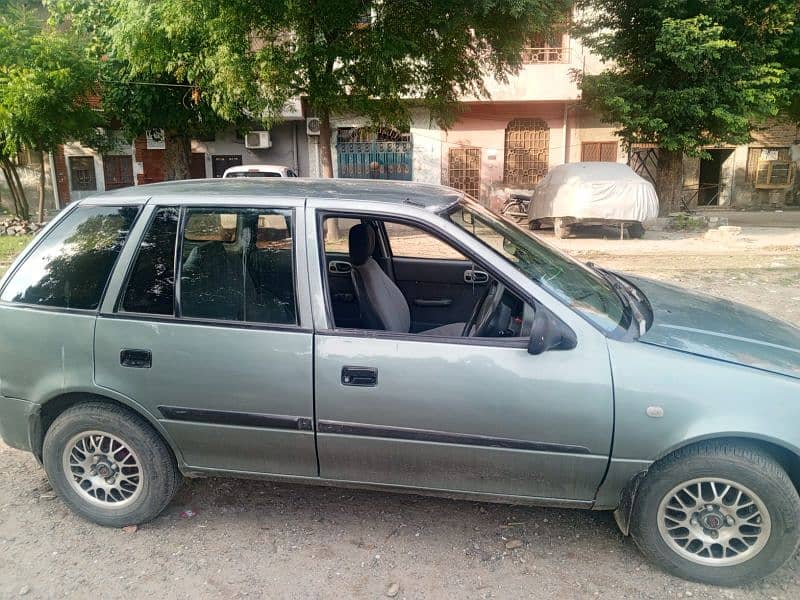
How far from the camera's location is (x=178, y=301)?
10.0ft

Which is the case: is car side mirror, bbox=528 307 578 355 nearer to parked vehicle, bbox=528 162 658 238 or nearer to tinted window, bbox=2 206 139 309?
tinted window, bbox=2 206 139 309

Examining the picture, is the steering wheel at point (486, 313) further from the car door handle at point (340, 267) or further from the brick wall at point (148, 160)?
the brick wall at point (148, 160)

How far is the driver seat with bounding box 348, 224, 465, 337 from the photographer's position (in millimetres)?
3387

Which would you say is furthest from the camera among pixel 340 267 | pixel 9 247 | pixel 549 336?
pixel 9 247

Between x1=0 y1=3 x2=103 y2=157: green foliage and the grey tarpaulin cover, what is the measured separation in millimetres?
11801

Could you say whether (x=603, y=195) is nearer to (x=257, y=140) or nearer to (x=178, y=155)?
(x=257, y=140)

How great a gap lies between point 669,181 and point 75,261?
672 inches

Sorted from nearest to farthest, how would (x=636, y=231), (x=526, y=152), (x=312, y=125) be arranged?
1. (x=636, y=231)
2. (x=312, y=125)
3. (x=526, y=152)

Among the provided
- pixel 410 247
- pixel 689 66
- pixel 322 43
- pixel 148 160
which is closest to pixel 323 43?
pixel 322 43

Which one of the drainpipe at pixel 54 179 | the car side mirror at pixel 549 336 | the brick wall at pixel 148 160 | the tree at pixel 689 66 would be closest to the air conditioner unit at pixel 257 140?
the brick wall at pixel 148 160

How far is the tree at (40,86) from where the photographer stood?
45.0 ft

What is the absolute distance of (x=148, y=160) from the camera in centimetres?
2191

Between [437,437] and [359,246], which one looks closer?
[437,437]

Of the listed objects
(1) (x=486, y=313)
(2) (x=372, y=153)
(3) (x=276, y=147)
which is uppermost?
(3) (x=276, y=147)
